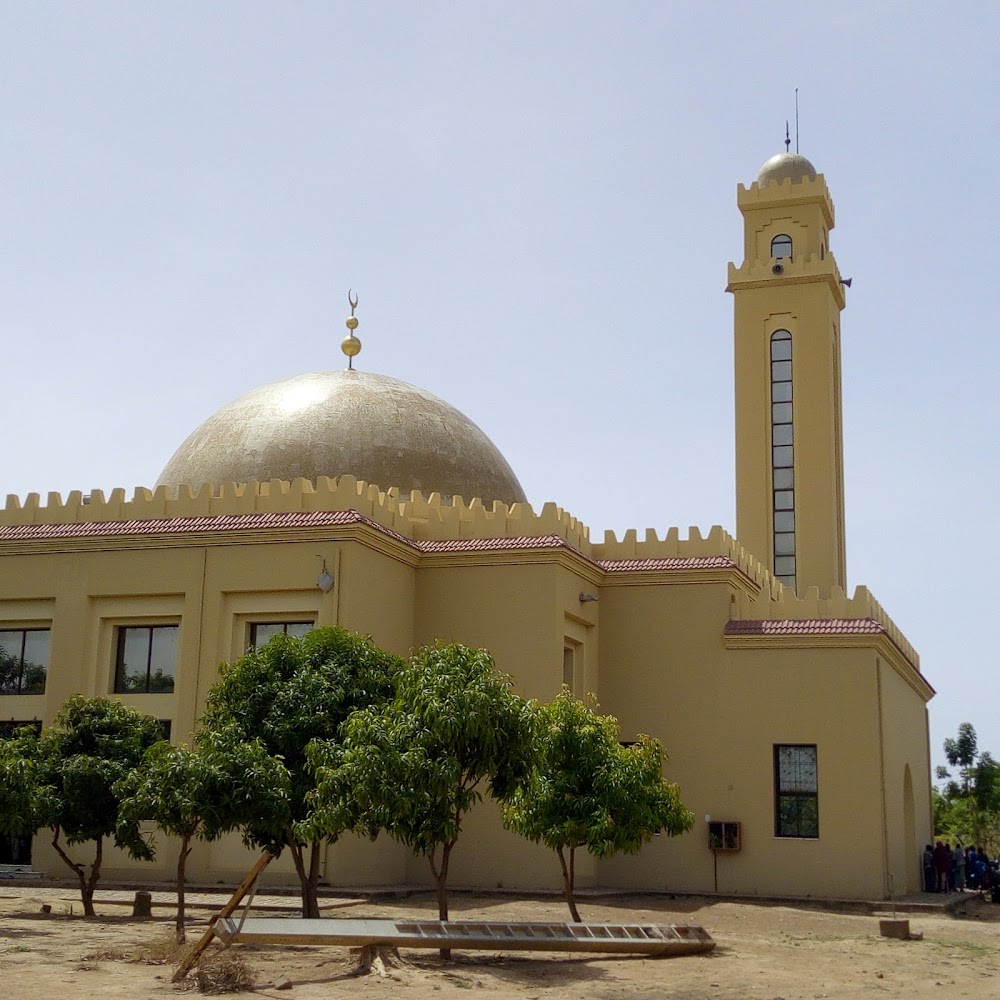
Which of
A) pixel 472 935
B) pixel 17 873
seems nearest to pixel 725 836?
pixel 472 935

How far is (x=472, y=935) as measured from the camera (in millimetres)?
13211

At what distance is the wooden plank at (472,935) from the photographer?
12711mm

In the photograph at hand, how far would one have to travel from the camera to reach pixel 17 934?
47.6ft

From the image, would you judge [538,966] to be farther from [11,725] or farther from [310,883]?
[11,725]

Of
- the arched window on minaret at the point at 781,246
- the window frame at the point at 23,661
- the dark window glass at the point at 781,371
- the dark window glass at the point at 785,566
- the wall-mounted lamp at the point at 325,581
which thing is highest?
the arched window on minaret at the point at 781,246

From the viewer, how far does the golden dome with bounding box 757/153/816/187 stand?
33.4m

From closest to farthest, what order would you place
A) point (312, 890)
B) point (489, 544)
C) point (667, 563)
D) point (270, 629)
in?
1. point (312, 890)
2. point (270, 629)
3. point (489, 544)
4. point (667, 563)

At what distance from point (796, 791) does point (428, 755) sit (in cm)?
1044

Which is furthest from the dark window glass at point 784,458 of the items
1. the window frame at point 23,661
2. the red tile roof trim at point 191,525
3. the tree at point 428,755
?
the tree at point 428,755

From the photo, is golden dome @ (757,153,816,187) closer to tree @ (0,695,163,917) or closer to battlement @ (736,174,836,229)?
battlement @ (736,174,836,229)

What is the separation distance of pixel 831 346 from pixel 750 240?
10.7 ft

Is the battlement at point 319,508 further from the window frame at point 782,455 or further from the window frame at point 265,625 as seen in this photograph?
the window frame at point 782,455

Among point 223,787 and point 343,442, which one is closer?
point 223,787

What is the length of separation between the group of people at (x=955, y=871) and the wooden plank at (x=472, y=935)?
12.5m
